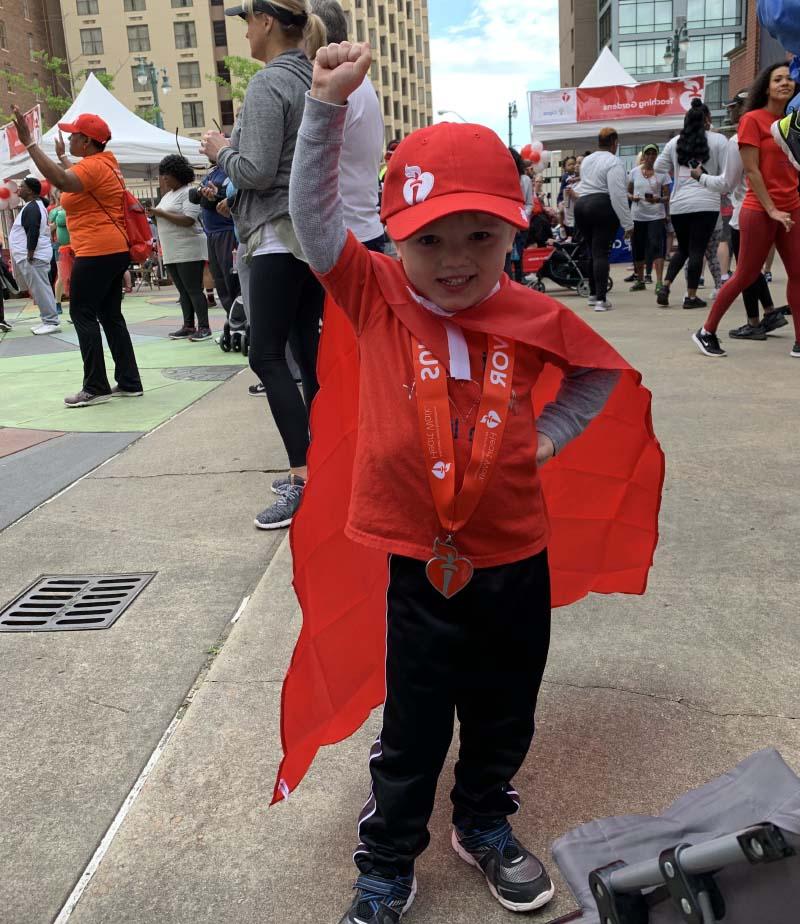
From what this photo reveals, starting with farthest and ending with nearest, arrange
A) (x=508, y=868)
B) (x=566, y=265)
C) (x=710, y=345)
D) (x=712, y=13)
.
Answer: (x=712, y=13)
(x=566, y=265)
(x=710, y=345)
(x=508, y=868)

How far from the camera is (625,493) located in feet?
7.00

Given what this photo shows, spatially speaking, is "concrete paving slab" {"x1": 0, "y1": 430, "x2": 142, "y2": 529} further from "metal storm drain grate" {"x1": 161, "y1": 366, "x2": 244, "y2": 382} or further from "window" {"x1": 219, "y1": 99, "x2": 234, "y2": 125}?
"window" {"x1": 219, "y1": 99, "x2": 234, "y2": 125}

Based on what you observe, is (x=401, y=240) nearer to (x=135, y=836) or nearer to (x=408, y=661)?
(x=408, y=661)

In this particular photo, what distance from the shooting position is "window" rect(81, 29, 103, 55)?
236ft

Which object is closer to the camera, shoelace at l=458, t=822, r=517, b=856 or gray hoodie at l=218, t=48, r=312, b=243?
shoelace at l=458, t=822, r=517, b=856

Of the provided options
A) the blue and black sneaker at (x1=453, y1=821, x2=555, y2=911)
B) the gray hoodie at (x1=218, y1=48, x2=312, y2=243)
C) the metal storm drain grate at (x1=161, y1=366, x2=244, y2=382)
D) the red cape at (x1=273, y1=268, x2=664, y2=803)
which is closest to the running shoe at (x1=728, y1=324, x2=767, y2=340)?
the metal storm drain grate at (x1=161, y1=366, x2=244, y2=382)

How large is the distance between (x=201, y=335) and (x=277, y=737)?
8532mm

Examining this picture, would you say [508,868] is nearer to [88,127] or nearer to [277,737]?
[277,737]

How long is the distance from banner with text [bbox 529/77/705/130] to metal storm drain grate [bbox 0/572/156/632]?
1836 centimetres

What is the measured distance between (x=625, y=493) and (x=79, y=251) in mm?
4833

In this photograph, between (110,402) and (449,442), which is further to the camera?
(110,402)

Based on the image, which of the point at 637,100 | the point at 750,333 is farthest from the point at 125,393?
the point at 637,100

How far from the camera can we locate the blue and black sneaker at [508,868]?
163cm

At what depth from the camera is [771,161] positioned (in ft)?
18.9
